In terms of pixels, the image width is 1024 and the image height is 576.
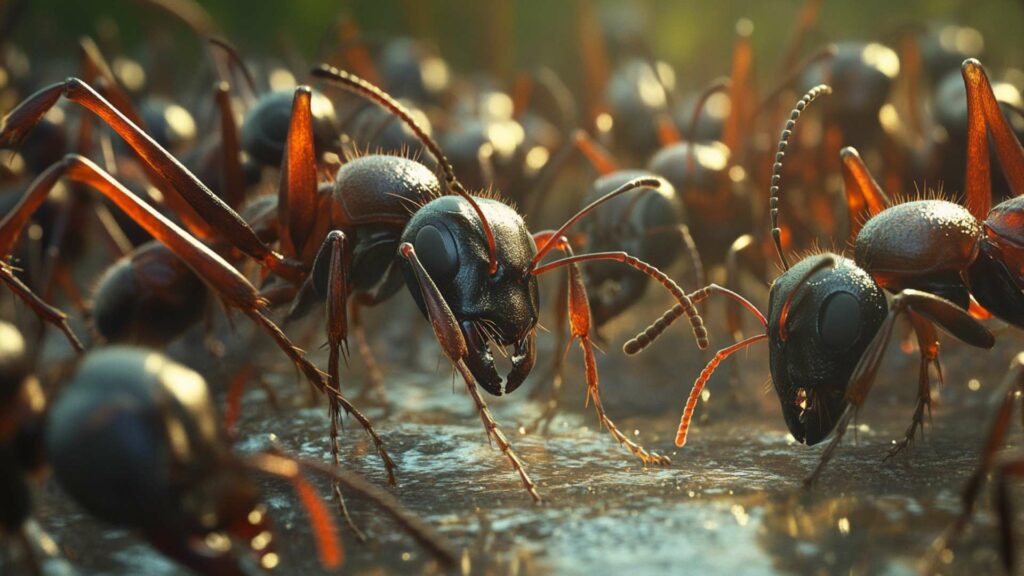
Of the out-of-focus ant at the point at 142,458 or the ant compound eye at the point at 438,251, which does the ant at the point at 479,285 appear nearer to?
the ant compound eye at the point at 438,251

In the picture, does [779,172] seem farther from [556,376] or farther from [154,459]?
[154,459]

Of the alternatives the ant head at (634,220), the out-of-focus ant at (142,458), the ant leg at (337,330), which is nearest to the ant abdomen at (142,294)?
the ant leg at (337,330)

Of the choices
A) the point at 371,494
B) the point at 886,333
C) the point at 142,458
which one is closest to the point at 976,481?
the point at 886,333

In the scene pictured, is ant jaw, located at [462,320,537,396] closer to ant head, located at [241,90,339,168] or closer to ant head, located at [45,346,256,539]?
ant head, located at [45,346,256,539]

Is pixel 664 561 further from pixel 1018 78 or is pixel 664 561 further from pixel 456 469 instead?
pixel 1018 78

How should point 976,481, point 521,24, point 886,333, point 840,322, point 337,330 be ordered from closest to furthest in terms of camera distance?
point 976,481 → point 886,333 → point 840,322 → point 337,330 → point 521,24

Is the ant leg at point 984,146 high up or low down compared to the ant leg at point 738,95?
down
